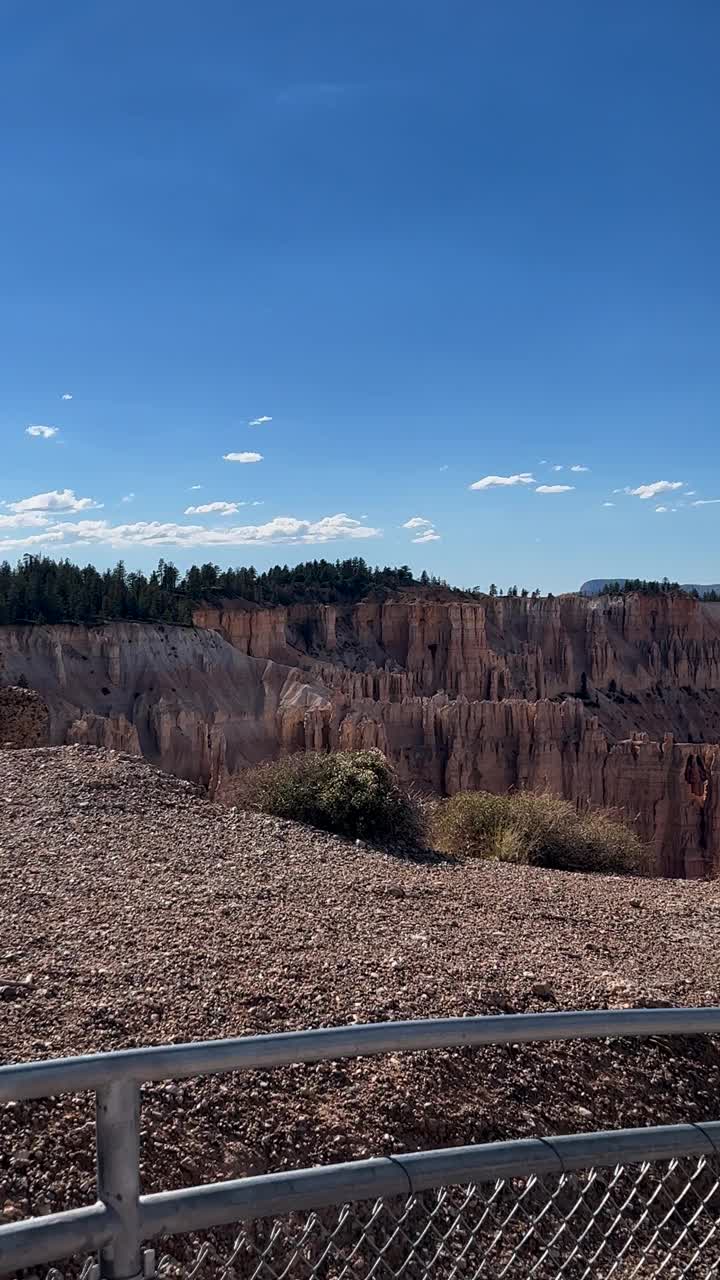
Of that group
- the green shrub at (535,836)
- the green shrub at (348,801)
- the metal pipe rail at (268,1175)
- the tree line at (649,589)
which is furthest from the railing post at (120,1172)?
the tree line at (649,589)

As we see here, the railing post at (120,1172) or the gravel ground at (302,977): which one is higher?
the railing post at (120,1172)

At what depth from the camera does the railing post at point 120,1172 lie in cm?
188

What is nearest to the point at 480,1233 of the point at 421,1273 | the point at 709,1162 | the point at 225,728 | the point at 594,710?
the point at 421,1273

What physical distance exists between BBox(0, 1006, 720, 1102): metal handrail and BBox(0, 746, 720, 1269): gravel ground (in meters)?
1.95

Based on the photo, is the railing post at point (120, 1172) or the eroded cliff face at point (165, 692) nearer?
the railing post at point (120, 1172)

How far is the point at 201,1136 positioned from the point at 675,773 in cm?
3246

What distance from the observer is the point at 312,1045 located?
211 cm

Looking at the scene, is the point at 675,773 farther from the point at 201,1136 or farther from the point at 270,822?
the point at 201,1136

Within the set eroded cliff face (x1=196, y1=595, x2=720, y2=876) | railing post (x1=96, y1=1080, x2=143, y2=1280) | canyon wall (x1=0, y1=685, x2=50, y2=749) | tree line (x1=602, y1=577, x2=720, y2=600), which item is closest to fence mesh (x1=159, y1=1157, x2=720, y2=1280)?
railing post (x1=96, y1=1080, x2=143, y2=1280)

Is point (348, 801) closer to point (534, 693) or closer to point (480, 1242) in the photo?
point (480, 1242)

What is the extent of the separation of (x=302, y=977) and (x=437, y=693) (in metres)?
48.1

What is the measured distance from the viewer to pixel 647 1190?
4.39 meters

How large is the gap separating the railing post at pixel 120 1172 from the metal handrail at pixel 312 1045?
40mm

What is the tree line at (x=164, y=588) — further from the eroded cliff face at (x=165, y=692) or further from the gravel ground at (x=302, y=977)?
the gravel ground at (x=302, y=977)
